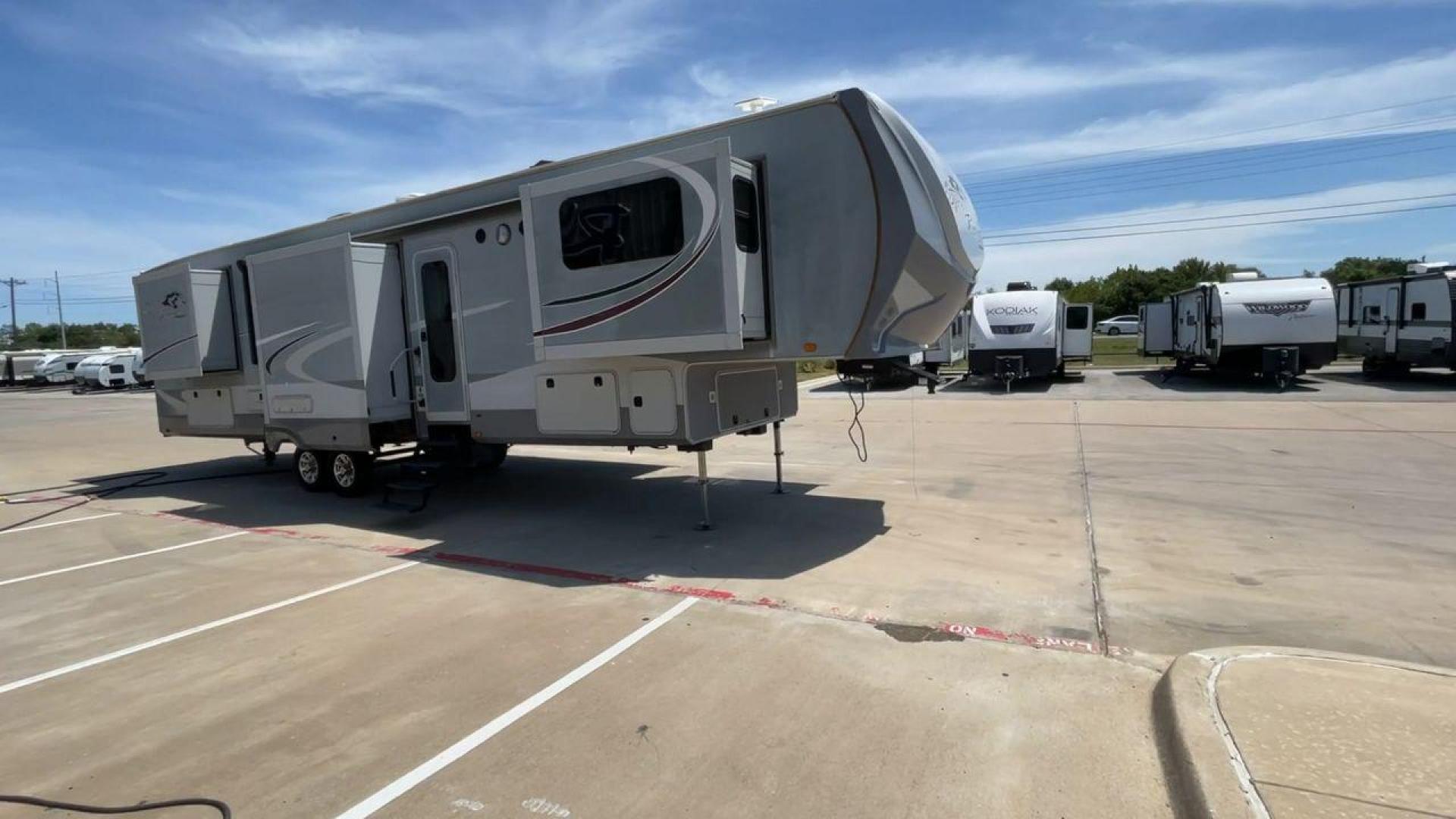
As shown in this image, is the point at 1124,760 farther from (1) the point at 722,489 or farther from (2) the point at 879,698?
(1) the point at 722,489

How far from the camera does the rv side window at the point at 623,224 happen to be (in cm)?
622

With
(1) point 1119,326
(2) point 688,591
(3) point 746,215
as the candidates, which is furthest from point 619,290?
(1) point 1119,326

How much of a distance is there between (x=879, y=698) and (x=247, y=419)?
991 centimetres

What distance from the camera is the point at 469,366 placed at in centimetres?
821

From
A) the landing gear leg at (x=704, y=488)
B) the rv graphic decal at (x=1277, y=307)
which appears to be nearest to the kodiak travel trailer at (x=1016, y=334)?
the rv graphic decal at (x=1277, y=307)

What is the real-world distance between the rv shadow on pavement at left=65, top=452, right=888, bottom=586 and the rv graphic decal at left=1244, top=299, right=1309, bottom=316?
15.4m

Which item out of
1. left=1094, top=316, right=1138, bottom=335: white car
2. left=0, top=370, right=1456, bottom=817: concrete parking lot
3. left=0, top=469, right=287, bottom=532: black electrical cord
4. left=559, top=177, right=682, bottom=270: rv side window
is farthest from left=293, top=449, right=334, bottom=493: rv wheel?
left=1094, top=316, right=1138, bottom=335: white car

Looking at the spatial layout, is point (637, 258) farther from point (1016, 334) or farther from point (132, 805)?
point (1016, 334)

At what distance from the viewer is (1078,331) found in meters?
22.8

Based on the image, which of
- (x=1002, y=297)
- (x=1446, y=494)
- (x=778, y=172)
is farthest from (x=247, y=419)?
(x=1002, y=297)

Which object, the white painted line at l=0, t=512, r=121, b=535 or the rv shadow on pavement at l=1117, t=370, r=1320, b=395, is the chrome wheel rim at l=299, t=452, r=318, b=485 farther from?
the rv shadow on pavement at l=1117, t=370, r=1320, b=395

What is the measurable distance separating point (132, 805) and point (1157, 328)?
90.0 ft

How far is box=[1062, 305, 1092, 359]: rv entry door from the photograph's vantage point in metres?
22.5

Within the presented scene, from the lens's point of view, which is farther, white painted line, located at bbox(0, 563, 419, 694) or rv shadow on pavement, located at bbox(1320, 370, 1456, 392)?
rv shadow on pavement, located at bbox(1320, 370, 1456, 392)
